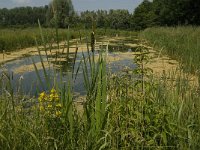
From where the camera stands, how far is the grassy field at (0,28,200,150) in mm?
1546

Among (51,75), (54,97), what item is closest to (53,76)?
(51,75)

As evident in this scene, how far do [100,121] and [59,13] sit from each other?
60 cm

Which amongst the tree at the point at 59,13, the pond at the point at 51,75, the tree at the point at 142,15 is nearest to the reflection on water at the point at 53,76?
the pond at the point at 51,75

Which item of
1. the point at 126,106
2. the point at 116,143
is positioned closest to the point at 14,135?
the point at 116,143

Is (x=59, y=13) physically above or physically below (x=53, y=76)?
above

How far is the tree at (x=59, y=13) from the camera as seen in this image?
1514 mm

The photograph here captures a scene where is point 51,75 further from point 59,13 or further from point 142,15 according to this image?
point 142,15

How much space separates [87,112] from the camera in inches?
63.9

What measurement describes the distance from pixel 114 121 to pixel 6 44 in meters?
11.4

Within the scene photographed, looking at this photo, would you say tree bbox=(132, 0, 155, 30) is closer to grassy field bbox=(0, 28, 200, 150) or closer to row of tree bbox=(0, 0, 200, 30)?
row of tree bbox=(0, 0, 200, 30)

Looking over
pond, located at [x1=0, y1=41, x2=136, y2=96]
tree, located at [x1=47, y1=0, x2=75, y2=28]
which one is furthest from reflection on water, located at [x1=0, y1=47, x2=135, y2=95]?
tree, located at [x1=47, y1=0, x2=75, y2=28]

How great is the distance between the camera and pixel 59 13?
64.7 inches

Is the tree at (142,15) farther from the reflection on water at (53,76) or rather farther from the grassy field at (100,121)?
the grassy field at (100,121)

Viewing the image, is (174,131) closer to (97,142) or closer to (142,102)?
(142,102)
